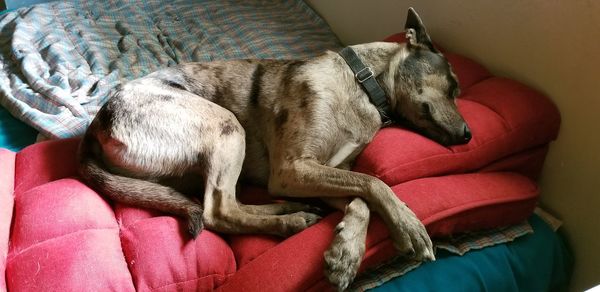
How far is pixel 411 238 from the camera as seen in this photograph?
177 centimetres

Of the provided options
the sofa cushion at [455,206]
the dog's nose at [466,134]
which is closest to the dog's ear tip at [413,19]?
the dog's nose at [466,134]

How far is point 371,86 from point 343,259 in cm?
99

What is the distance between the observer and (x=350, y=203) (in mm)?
1888

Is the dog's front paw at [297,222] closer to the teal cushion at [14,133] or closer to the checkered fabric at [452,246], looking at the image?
the checkered fabric at [452,246]

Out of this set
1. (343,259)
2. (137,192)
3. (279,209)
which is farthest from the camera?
(279,209)

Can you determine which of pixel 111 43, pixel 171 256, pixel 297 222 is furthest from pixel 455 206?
pixel 111 43

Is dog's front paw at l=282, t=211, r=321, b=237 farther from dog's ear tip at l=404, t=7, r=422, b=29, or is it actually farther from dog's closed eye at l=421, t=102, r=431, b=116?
dog's ear tip at l=404, t=7, r=422, b=29

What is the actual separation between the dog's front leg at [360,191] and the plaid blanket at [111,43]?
1329 millimetres

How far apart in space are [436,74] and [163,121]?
1.36 meters

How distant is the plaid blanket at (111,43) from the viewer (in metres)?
2.83

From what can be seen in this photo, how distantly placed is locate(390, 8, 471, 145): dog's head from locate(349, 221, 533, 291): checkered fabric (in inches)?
19.3

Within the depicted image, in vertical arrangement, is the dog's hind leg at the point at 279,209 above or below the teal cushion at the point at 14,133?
above

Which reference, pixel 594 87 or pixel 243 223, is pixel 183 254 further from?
pixel 594 87

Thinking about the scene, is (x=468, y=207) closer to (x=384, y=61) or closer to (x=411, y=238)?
(x=411, y=238)
